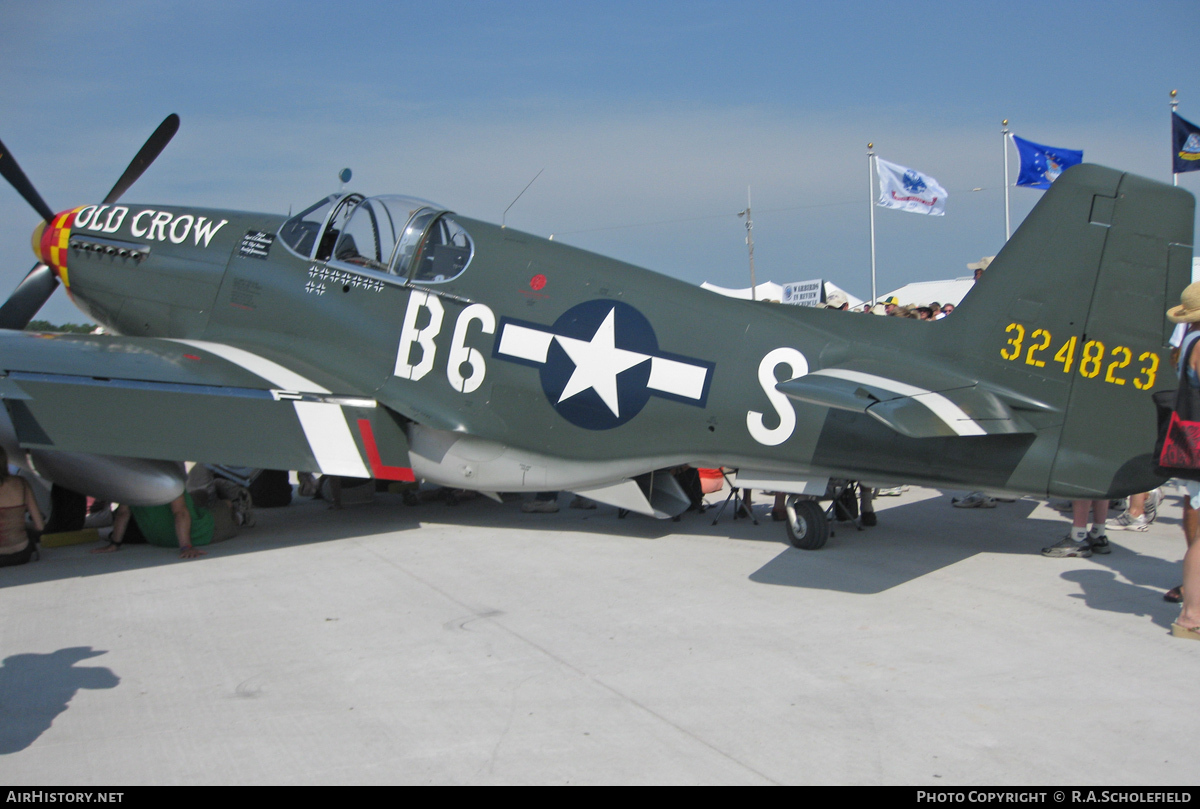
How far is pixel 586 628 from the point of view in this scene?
4949 millimetres

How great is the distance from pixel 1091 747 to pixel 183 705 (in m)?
3.76

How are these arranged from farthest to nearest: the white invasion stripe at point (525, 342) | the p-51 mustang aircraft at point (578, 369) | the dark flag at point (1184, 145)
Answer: the dark flag at point (1184, 145)
the white invasion stripe at point (525, 342)
the p-51 mustang aircraft at point (578, 369)

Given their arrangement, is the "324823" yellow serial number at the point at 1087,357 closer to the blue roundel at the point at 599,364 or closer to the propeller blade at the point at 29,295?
the blue roundel at the point at 599,364

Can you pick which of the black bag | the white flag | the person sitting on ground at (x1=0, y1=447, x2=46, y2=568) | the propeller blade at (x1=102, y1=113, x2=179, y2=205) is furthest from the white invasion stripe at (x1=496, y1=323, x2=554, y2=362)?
the white flag

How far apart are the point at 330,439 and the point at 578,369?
203cm

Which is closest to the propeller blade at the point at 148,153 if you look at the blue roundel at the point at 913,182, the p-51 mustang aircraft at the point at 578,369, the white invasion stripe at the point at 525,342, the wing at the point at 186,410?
the p-51 mustang aircraft at the point at 578,369

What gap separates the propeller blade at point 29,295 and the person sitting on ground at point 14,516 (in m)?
4.62

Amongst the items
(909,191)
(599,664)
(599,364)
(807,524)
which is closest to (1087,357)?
(807,524)

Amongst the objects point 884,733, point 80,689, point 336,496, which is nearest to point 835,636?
point 884,733

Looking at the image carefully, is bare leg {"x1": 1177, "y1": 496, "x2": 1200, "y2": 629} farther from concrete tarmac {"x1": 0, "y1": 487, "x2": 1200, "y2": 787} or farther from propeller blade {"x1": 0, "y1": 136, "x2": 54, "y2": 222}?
propeller blade {"x1": 0, "y1": 136, "x2": 54, "y2": 222}

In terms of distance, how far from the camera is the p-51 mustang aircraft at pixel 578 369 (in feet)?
18.3

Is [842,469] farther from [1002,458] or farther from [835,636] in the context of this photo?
[835,636]

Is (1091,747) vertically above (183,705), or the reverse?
(1091,747)

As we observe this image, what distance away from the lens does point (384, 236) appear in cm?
780
